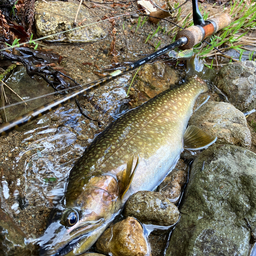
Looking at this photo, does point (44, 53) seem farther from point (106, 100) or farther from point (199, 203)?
point (199, 203)

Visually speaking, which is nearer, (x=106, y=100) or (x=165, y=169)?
(x=165, y=169)

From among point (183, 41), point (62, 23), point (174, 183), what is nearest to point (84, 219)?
point (174, 183)

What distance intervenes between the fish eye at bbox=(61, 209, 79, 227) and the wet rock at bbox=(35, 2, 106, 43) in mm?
3290

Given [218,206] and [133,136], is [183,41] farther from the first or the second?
[218,206]

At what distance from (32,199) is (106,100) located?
189 centimetres

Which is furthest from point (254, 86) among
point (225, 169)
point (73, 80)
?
point (73, 80)

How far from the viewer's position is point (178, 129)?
3.49m

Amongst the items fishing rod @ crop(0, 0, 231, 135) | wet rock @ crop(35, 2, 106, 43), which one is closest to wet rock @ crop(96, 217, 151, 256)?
fishing rod @ crop(0, 0, 231, 135)

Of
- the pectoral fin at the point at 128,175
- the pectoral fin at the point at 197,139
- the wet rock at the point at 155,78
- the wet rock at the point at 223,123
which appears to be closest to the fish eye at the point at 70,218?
the pectoral fin at the point at 128,175

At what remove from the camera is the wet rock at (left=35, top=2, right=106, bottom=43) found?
13.8ft

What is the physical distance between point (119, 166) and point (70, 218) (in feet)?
2.64

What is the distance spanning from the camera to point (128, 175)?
2648 millimetres

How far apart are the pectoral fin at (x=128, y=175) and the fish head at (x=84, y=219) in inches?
3.3

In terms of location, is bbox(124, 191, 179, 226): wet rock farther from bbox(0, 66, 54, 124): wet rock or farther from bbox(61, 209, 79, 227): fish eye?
bbox(0, 66, 54, 124): wet rock
